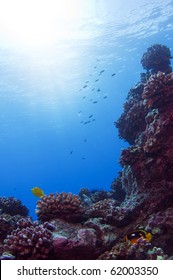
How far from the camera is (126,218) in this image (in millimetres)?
8336

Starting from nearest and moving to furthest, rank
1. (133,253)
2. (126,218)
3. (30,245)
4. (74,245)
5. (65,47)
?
1. (133,253)
2. (30,245)
3. (74,245)
4. (126,218)
5. (65,47)

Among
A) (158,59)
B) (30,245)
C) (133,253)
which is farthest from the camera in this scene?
(158,59)

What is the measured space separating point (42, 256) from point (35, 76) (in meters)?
33.2

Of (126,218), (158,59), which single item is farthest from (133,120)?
(158,59)

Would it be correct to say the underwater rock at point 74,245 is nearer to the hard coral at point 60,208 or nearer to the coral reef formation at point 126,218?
the coral reef formation at point 126,218

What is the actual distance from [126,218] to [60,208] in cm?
193

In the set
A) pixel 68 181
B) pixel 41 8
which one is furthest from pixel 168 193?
pixel 68 181

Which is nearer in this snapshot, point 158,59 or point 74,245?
point 74,245

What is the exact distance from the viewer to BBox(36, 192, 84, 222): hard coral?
26.4 ft

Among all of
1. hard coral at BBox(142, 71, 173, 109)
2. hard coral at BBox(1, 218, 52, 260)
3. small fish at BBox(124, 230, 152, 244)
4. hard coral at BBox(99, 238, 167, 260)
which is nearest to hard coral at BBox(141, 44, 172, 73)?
hard coral at BBox(142, 71, 173, 109)

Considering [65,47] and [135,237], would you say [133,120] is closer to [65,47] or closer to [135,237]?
[135,237]

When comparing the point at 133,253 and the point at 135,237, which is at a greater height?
the point at 135,237
